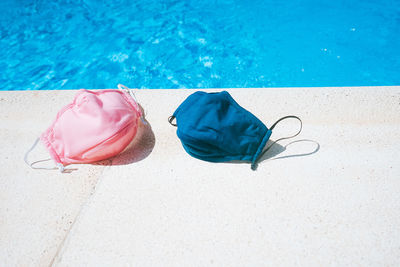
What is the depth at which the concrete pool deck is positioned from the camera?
1692 mm

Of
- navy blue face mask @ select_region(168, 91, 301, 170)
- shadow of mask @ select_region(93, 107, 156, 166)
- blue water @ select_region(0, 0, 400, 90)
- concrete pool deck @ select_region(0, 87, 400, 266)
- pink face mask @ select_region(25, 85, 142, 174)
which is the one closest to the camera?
concrete pool deck @ select_region(0, 87, 400, 266)

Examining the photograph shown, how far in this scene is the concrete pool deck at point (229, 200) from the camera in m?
1.69

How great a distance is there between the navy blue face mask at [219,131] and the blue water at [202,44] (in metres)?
2.21

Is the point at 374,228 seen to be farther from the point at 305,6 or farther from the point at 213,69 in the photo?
the point at 305,6

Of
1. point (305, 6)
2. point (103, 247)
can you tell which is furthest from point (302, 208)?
point (305, 6)

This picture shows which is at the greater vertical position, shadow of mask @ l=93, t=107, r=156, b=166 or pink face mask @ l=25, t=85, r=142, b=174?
pink face mask @ l=25, t=85, r=142, b=174

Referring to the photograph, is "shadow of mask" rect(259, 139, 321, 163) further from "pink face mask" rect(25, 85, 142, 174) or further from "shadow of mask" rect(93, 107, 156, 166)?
"pink face mask" rect(25, 85, 142, 174)

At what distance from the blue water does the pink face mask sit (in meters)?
2.13

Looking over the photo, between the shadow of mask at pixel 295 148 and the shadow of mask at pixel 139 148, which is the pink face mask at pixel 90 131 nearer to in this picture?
the shadow of mask at pixel 139 148

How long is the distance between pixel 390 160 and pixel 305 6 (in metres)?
4.28

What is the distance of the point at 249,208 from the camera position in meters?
1.89

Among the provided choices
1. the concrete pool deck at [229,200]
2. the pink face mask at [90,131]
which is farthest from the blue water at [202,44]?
the pink face mask at [90,131]

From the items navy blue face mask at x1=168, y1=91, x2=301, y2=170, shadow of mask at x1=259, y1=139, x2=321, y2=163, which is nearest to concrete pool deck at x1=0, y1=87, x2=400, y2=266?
shadow of mask at x1=259, y1=139, x2=321, y2=163

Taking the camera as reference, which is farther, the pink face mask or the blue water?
the blue water
